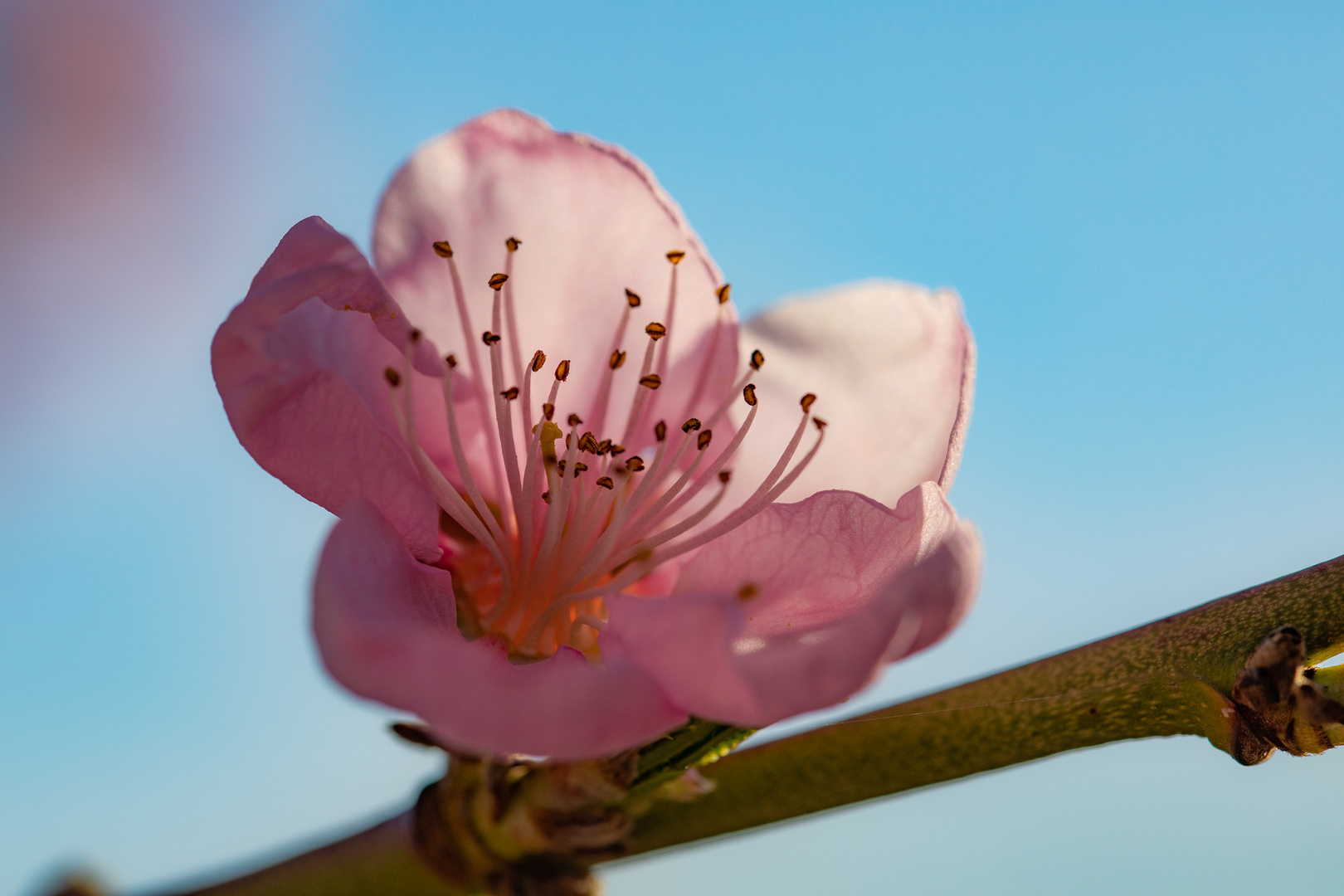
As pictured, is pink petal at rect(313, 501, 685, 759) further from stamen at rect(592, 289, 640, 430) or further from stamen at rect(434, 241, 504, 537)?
stamen at rect(592, 289, 640, 430)

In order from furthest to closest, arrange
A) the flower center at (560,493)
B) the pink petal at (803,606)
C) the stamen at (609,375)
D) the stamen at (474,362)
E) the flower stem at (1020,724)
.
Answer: the stamen at (609,375) < the stamen at (474,362) < the flower center at (560,493) < the flower stem at (1020,724) < the pink petal at (803,606)

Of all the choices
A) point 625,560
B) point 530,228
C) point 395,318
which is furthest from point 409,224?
point 625,560

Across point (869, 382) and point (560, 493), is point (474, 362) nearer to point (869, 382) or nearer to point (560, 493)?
point (560, 493)

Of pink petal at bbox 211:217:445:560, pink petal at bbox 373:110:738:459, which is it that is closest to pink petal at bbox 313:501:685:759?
pink petal at bbox 211:217:445:560

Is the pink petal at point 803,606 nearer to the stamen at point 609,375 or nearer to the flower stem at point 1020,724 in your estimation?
the flower stem at point 1020,724

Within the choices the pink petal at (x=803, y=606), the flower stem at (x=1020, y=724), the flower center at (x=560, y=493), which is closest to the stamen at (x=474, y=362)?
the flower center at (x=560, y=493)
